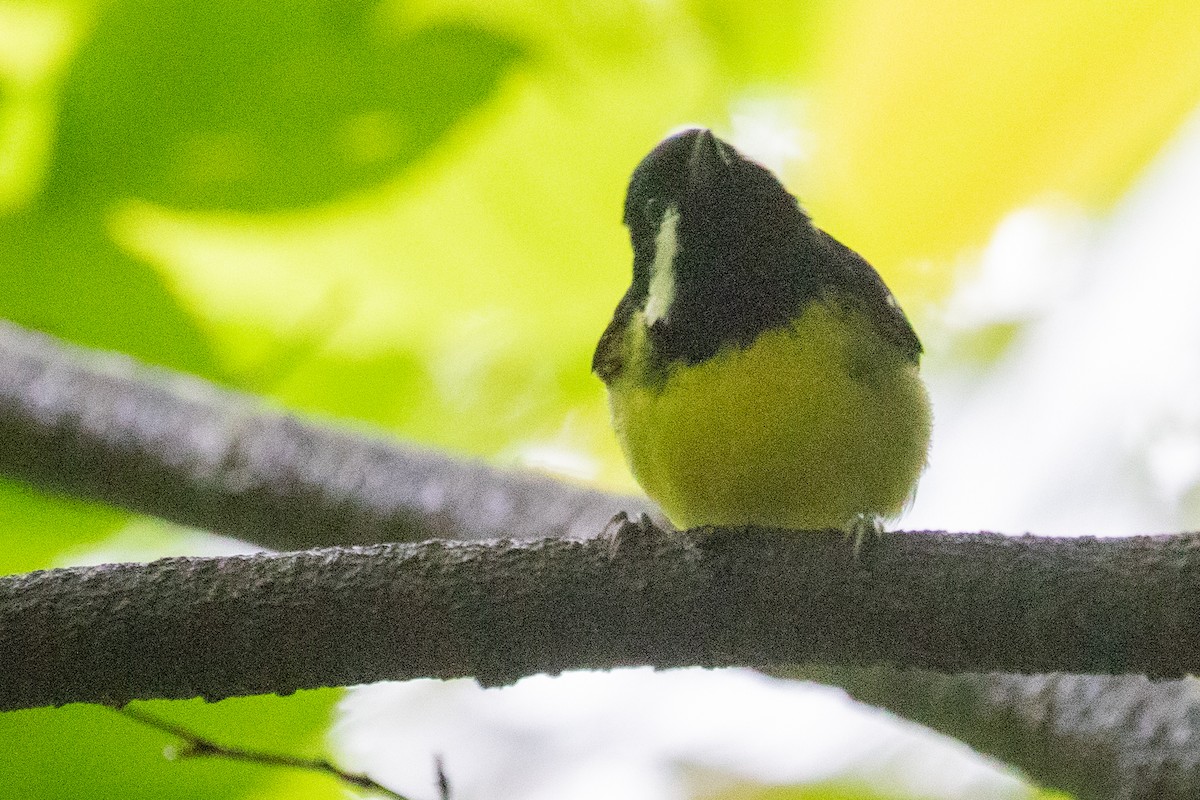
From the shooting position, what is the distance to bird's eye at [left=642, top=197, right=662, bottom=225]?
3.30 m

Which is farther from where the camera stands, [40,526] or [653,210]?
[40,526]

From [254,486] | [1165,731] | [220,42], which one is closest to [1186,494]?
[1165,731]

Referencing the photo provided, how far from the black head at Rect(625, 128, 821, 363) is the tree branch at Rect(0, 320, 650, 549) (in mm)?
1148

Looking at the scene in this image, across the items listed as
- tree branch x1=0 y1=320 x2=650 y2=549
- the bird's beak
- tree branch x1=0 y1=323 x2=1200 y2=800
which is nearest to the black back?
the bird's beak

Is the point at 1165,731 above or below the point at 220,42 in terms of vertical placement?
below

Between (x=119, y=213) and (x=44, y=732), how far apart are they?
1.45m

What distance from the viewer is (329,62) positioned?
361 cm

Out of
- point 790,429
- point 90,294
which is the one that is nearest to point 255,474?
point 90,294

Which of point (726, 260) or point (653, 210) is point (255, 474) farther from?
point (726, 260)

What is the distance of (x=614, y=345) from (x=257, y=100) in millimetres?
1218

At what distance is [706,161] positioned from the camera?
3.21 m

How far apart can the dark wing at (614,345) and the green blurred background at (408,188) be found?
0.68m

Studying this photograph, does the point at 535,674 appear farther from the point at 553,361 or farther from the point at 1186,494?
the point at 1186,494

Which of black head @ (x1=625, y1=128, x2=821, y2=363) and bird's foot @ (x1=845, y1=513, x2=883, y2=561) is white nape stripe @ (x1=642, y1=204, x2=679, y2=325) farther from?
bird's foot @ (x1=845, y1=513, x2=883, y2=561)
